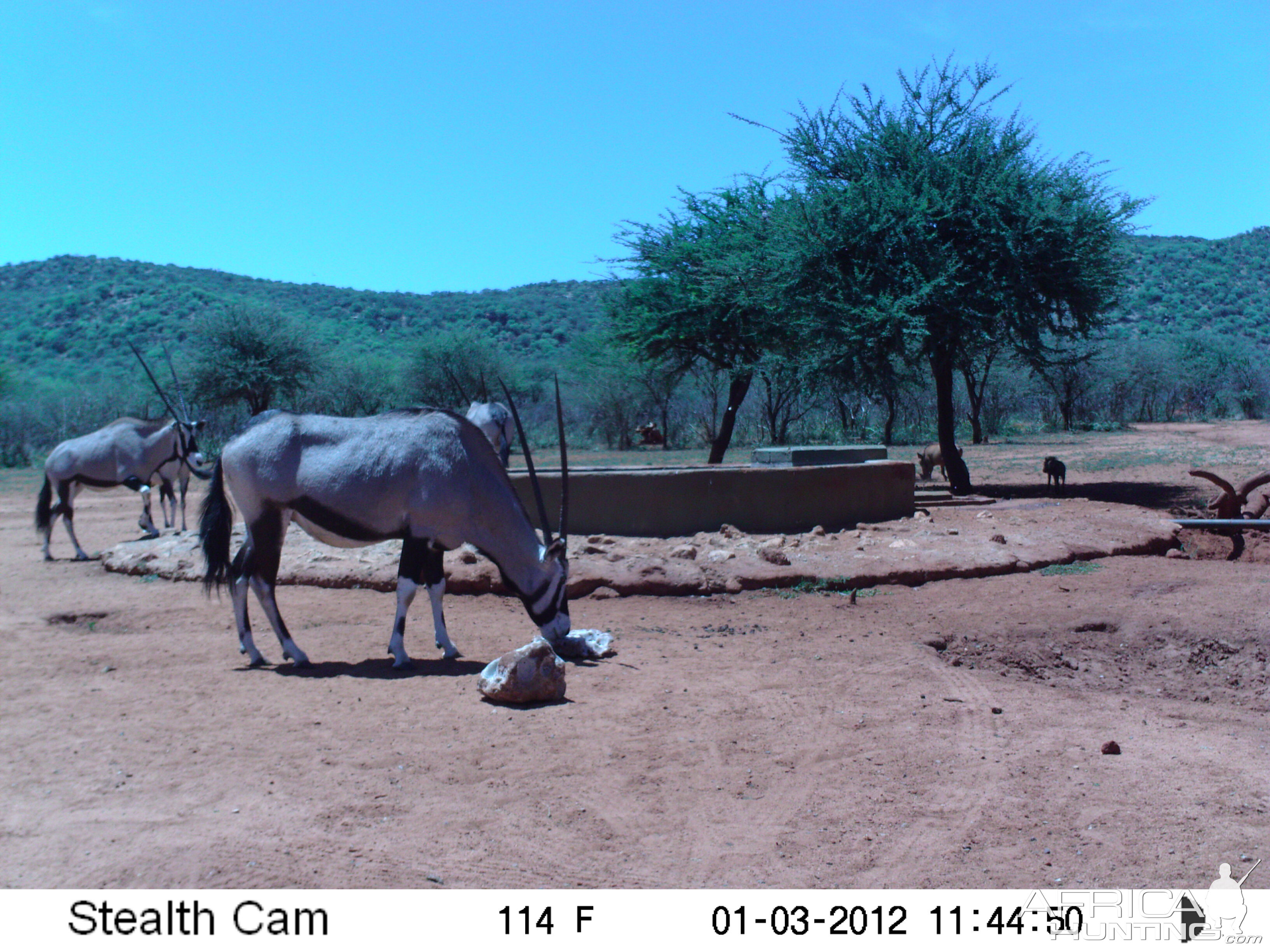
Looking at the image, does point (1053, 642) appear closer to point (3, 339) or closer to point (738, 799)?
point (738, 799)

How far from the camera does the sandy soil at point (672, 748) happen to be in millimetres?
3754

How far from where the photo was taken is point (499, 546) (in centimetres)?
682

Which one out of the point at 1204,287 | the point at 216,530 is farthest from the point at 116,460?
the point at 1204,287

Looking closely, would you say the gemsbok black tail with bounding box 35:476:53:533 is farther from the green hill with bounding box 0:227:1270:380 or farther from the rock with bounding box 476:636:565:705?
the green hill with bounding box 0:227:1270:380

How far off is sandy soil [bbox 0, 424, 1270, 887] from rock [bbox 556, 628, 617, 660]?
151 millimetres

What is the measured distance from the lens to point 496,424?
35.5 ft

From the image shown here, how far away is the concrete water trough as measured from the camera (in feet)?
36.7

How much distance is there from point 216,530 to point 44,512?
7431mm

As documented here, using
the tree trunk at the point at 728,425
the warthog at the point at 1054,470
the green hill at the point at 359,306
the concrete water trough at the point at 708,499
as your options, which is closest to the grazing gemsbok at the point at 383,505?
the concrete water trough at the point at 708,499

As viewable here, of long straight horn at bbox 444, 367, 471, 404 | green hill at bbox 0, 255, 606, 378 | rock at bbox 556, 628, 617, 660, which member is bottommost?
rock at bbox 556, 628, 617, 660

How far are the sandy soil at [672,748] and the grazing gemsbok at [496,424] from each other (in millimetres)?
2519

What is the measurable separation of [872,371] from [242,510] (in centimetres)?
1227

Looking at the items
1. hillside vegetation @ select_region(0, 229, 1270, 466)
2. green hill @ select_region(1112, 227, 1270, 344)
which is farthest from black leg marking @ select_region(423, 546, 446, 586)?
green hill @ select_region(1112, 227, 1270, 344)

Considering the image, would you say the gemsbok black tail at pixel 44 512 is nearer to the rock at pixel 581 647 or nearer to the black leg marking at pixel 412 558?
the black leg marking at pixel 412 558
